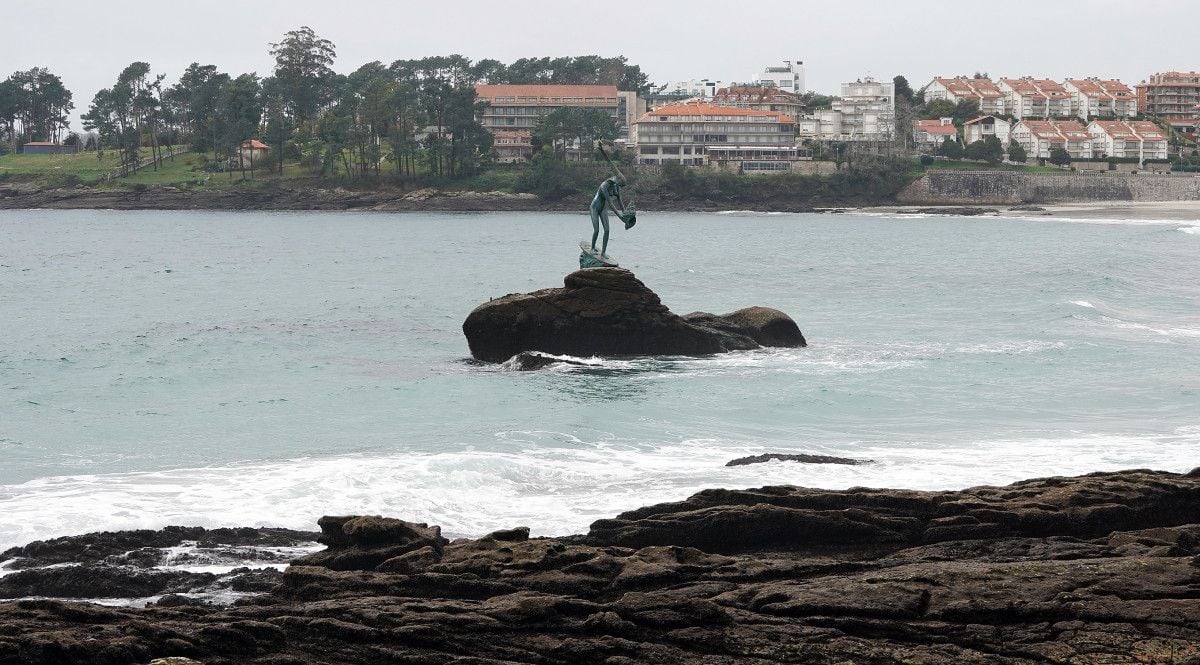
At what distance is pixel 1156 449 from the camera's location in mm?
22125

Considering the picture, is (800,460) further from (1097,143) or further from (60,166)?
(1097,143)

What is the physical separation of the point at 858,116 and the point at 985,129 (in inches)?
591

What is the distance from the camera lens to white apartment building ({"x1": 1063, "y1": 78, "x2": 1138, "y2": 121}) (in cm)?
18562

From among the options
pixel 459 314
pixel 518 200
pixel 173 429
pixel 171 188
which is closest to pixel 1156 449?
pixel 173 429

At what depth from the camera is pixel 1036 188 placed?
144375 mm

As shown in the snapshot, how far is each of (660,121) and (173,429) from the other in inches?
5185

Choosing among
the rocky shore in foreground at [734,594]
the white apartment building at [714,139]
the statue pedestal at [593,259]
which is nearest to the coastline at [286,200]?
the white apartment building at [714,139]

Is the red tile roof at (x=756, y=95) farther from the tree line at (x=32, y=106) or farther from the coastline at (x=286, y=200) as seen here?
the tree line at (x=32, y=106)

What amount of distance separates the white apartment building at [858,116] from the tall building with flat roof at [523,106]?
24.2 metres

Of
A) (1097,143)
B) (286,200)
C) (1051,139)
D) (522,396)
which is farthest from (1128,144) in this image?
(522,396)

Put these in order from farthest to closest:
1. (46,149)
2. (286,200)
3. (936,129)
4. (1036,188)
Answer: (936,129)
(46,149)
(1036,188)
(286,200)

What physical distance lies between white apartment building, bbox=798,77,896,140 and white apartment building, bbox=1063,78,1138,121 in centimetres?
2754

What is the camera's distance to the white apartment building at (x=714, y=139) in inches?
6009

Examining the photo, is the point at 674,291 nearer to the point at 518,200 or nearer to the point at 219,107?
the point at 518,200
